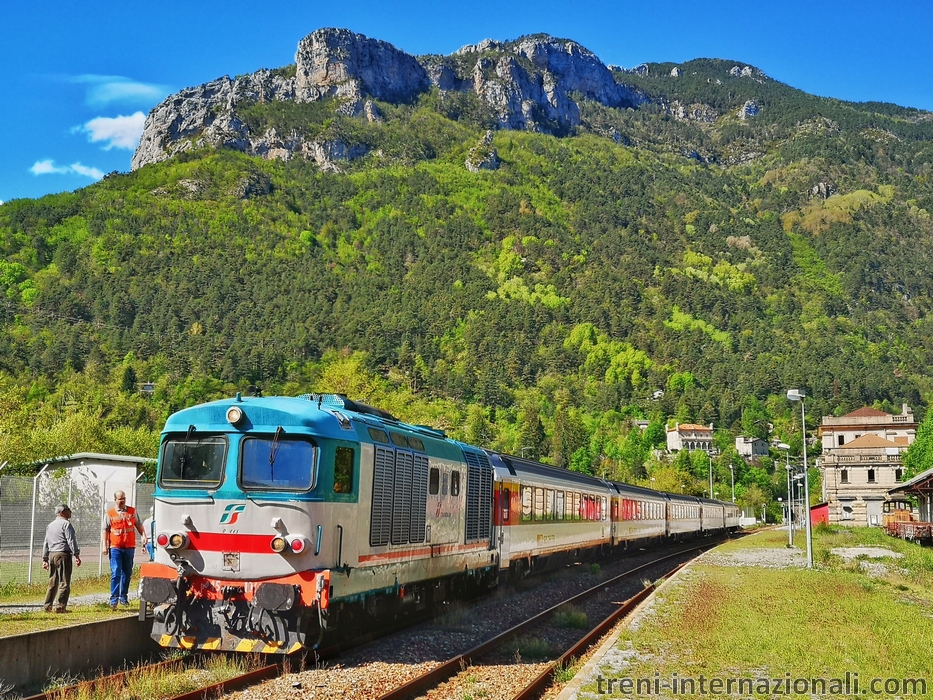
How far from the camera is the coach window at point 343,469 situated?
1414cm

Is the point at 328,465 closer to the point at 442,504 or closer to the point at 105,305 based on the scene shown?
the point at 442,504

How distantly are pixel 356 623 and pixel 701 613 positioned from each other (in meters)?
8.16

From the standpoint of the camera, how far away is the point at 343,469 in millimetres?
14344

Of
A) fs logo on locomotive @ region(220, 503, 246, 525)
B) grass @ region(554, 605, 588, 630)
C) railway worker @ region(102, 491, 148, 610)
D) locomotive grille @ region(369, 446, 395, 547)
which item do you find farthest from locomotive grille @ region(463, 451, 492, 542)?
fs logo on locomotive @ region(220, 503, 246, 525)

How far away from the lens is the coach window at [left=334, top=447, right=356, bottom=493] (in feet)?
46.4

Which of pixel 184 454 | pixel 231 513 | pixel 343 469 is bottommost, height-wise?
pixel 231 513

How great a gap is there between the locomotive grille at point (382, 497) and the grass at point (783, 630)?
14.1 ft

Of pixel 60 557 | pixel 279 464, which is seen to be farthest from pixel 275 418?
pixel 60 557

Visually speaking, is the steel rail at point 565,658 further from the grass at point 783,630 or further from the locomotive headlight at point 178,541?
the locomotive headlight at point 178,541

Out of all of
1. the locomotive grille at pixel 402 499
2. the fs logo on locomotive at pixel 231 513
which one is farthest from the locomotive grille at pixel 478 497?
the fs logo on locomotive at pixel 231 513

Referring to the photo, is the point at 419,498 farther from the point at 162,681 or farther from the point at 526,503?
the point at 526,503

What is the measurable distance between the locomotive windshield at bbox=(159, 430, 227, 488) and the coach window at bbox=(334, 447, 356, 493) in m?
1.65

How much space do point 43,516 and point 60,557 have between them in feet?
44.8

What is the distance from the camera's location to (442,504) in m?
19.2
